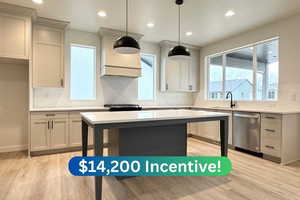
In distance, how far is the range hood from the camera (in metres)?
4.25

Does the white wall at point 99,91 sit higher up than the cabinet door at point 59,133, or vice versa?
the white wall at point 99,91

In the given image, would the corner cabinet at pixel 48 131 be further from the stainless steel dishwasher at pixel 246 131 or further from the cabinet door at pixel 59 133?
the stainless steel dishwasher at pixel 246 131

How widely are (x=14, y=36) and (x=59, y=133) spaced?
1935mm

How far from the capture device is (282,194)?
2111mm

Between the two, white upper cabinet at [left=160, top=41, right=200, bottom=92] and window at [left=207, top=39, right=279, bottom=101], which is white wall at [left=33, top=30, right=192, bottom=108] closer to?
white upper cabinet at [left=160, top=41, right=200, bottom=92]

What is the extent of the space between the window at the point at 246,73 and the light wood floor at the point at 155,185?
1.75 meters

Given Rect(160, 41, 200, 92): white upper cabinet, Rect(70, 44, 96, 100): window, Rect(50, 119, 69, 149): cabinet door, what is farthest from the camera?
Rect(160, 41, 200, 92): white upper cabinet

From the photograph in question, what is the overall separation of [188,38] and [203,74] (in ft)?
4.16

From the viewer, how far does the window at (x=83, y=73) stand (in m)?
4.38

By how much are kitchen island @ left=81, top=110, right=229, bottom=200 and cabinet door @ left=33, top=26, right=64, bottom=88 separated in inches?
62.6

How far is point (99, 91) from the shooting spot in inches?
180

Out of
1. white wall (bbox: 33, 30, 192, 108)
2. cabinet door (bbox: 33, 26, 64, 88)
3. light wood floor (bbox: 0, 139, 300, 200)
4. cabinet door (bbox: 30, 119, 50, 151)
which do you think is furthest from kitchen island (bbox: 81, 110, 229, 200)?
white wall (bbox: 33, 30, 192, 108)

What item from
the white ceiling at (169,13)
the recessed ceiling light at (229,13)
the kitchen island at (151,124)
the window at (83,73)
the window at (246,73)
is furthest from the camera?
the window at (83,73)

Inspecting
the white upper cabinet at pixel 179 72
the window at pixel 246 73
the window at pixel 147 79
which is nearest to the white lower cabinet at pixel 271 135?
the window at pixel 246 73
